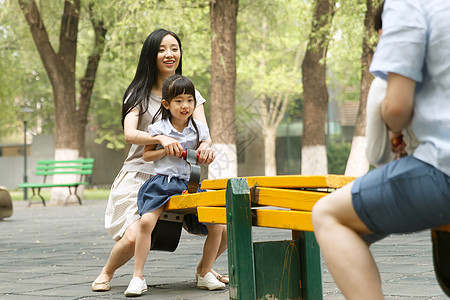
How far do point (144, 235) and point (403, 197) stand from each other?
2565 millimetres

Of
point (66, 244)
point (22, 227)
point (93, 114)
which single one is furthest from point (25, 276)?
point (93, 114)

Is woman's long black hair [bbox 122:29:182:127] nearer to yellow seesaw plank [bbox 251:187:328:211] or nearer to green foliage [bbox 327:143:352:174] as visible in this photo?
yellow seesaw plank [bbox 251:187:328:211]

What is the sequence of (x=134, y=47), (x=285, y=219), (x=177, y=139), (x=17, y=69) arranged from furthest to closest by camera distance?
(x=17, y=69), (x=134, y=47), (x=177, y=139), (x=285, y=219)

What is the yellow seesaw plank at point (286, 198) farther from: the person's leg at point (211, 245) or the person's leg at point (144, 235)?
the person's leg at point (211, 245)

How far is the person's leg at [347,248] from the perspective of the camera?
8.28 ft

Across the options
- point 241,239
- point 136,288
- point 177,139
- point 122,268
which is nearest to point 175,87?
point 177,139

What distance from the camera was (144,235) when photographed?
4691mm

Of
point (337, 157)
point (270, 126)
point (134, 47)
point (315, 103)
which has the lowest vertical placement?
point (337, 157)

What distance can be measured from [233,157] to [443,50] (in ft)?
38.1

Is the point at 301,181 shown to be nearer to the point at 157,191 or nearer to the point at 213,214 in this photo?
the point at 213,214

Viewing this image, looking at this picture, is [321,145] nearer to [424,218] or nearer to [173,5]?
[173,5]

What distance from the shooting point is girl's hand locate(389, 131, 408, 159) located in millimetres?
2563

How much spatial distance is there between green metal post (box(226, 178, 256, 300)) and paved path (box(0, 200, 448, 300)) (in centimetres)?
106

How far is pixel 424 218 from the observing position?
239cm
